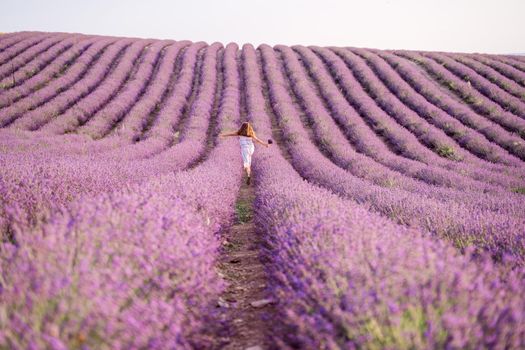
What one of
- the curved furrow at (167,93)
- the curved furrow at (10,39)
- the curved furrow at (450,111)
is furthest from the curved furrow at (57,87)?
the curved furrow at (450,111)

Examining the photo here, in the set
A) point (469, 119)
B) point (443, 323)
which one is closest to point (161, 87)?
point (469, 119)

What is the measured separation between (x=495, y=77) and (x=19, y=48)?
989 inches

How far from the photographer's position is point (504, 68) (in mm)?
20547

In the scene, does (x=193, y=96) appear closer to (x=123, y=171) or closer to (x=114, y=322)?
(x=123, y=171)

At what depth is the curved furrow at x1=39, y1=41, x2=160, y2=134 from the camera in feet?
45.4

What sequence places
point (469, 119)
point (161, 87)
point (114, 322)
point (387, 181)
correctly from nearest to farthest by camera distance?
point (114, 322) → point (387, 181) → point (469, 119) → point (161, 87)

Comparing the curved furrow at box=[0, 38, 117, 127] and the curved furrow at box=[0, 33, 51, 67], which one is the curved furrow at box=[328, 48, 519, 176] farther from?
the curved furrow at box=[0, 33, 51, 67]

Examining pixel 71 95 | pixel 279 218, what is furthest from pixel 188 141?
pixel 279 218

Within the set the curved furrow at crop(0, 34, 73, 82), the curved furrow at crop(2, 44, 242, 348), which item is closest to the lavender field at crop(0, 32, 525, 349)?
the curved furrow at crop(2, 44, 242, 348)

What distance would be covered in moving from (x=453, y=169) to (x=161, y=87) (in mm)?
14253

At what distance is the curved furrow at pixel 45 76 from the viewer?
16.4 metres

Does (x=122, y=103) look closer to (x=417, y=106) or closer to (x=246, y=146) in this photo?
(x=246, y=146)

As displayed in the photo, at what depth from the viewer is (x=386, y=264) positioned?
2100 mm

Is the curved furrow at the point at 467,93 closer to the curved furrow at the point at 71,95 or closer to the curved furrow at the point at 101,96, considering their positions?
the curved furrow at the point at 101,96
